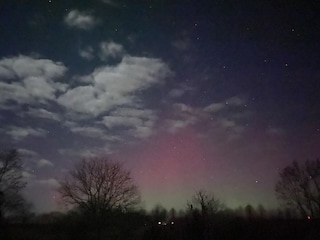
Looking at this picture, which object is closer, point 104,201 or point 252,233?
point 252,233

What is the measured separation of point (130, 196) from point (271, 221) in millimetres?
23606

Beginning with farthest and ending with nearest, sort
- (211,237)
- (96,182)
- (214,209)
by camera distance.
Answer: (214,209) < (96,182) < (211,237)

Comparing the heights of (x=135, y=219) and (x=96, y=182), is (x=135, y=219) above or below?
below

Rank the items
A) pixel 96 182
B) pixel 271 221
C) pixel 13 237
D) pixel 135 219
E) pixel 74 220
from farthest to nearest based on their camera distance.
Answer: pixel 135 219
pixel 96 182
pixel 271 221
pixel 74 220
pixel 13 237

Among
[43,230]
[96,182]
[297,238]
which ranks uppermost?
[96,182]

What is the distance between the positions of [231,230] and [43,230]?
26.3m

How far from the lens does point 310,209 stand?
67.0m

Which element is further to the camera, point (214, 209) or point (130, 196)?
point (214, 209)

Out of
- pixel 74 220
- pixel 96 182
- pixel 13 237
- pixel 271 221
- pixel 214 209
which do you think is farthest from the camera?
pixel 214 209

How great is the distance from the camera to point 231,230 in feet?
149

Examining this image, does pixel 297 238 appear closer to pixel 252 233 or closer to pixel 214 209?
pixel 252 233

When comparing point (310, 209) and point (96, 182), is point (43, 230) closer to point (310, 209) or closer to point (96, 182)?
point (96, 182)

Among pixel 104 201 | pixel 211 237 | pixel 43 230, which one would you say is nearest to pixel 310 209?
pixel 211 237

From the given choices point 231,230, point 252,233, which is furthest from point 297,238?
point 231,230
